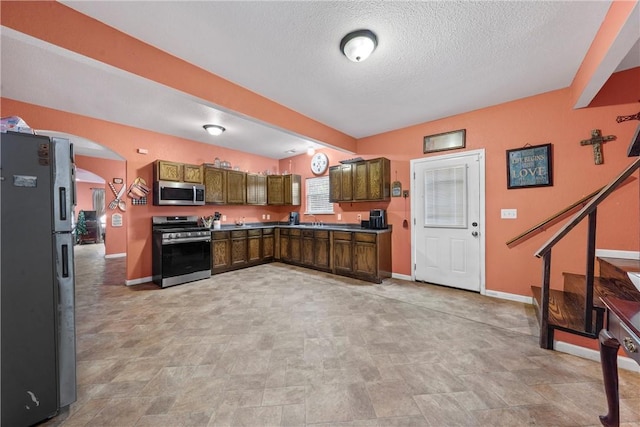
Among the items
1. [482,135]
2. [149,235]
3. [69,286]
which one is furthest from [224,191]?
[482,135]

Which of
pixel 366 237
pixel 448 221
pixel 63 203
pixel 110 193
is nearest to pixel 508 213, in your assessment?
pixel 448 221

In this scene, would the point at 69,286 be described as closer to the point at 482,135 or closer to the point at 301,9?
the point at 301,9

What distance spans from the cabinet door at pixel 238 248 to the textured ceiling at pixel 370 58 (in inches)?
103

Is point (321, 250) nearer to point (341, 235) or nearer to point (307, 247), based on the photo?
point (307, 247)

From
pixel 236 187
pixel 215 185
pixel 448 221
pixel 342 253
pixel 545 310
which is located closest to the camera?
pixel 545 310

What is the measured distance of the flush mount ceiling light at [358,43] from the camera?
6.68 ft

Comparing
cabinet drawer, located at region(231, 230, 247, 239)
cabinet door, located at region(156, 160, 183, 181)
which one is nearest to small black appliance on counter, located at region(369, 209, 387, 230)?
cabinet drawer, located at region(231, 230, 247, 239)

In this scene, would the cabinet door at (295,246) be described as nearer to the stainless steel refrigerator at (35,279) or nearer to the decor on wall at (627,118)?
the stainless steel refrigerator at (35,279)

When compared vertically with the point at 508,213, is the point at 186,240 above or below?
below

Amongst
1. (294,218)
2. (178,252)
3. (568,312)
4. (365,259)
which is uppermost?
(294,218)

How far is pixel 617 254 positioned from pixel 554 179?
105cm

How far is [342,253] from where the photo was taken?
4609mm

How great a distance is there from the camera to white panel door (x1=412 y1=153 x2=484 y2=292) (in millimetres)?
3646

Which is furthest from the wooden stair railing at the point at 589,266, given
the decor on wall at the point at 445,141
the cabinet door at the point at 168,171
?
the cabinet door at the point at 168,171
